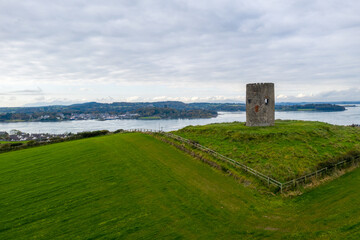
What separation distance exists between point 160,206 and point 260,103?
67.2 feet

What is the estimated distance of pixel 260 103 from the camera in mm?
27984

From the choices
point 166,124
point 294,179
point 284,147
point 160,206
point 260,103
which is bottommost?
point 166,124

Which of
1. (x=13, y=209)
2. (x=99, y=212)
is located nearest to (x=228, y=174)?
(x=99, y=212)

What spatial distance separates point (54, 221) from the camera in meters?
11.4

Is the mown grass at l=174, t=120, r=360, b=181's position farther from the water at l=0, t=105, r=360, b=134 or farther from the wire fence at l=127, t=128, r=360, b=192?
the water at l=0, t=105, r=360, b=134

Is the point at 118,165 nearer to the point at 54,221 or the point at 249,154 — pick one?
the point at 54,221

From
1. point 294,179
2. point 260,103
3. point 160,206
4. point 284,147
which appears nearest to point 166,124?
point 260,103

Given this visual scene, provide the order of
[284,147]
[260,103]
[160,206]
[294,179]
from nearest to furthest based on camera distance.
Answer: [160,206]
[294,179]
[284,147]
[260,103]

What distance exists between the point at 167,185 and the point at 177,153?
324 inches

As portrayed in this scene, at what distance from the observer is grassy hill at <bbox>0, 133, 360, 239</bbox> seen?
33.6ft

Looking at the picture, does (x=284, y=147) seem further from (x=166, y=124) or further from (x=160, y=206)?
(x=166, y=124)

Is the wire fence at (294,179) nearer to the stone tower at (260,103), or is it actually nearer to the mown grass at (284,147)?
the mown grass at (284,147)

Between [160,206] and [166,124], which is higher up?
[160,206]

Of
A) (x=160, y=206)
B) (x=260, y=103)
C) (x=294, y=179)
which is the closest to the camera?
(x=160, y=206)
